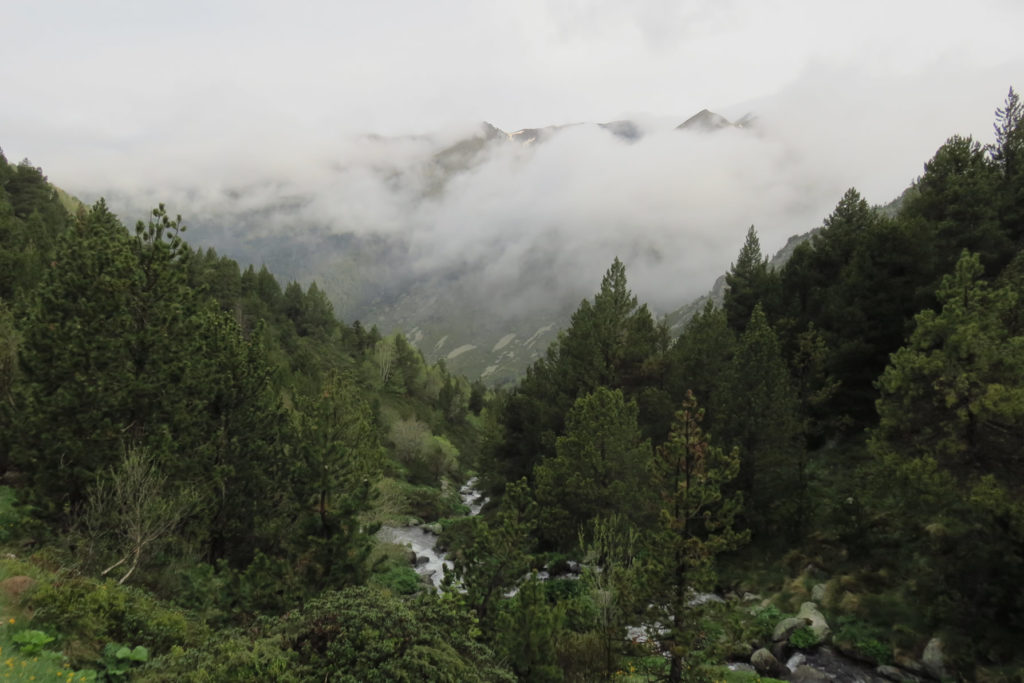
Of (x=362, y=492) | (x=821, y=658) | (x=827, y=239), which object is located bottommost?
(x=821, y=658)

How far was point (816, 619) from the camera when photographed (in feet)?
73.3

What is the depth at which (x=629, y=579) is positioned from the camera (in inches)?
650

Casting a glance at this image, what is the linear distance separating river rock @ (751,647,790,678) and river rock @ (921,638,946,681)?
182 inches

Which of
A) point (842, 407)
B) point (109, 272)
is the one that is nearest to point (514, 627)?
point (109, 272)

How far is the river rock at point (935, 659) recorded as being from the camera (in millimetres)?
18047

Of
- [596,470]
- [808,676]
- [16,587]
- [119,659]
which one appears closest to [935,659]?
[808,676]

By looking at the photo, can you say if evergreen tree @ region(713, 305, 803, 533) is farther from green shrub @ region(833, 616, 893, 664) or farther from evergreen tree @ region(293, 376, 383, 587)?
evergreen tree @ region(293, 376, 383, 587)

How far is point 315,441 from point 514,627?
9.30m

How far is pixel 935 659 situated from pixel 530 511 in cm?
1540

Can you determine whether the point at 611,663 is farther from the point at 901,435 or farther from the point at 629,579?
the point at 901,435

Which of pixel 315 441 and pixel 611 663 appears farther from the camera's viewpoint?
pixel 315 441

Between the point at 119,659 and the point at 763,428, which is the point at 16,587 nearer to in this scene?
the point at 119,659

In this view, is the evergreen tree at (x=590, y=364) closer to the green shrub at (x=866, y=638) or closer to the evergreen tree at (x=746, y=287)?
the evergreen tree at (x=746, y=287)

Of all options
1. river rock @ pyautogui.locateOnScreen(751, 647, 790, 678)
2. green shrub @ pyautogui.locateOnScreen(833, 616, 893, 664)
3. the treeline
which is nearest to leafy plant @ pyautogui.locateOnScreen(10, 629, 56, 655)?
the treeline
